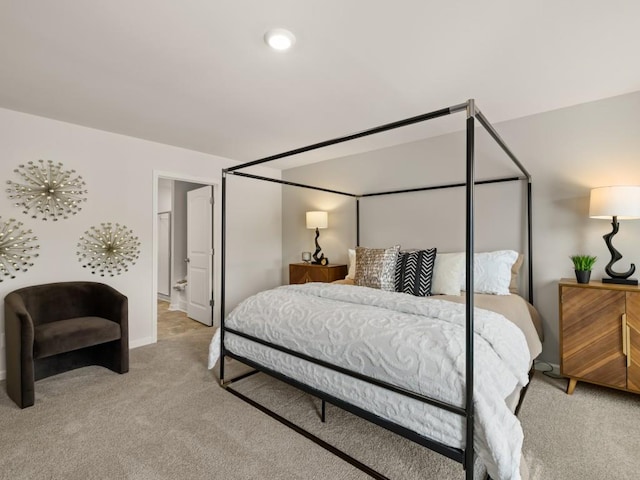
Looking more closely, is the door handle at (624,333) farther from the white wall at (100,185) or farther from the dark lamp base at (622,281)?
the white wall at (100,185)

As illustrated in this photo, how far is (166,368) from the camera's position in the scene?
9.95ft

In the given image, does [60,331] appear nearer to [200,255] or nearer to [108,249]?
[108,249]

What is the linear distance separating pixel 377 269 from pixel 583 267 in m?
1.61

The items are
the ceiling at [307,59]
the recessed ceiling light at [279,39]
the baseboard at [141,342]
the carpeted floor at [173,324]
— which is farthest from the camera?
the carpeted floor at [173,324]

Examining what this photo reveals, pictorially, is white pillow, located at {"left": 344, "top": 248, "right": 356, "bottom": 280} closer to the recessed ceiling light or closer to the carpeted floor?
the carpeted floor

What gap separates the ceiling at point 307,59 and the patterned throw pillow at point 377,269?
128 centimetres

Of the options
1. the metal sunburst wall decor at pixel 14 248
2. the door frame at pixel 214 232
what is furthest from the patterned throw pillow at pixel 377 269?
the metal sunburst wall decor at pixel 14 248

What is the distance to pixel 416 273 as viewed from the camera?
2.96m

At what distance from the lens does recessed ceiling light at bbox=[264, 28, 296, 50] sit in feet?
5.88

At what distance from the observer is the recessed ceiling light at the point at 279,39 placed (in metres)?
1.79

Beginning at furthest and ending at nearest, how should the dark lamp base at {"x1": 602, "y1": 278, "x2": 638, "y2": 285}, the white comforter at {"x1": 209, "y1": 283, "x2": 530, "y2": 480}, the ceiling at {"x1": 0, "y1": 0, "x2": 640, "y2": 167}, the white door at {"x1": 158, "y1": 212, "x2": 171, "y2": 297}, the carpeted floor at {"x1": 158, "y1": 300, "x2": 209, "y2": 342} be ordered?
1. the white door at {"x1": 158, "y1": 212, "x2": 171, "y2": 297}
2. the carpeted floor at {"x1": 158, "y1": 300, "x2": 209, "y2": 342}
3. the dark lamp base at {"x1": 602, "y1": 278, "x2": 638, "y2": 285}
4. the ceiling at {"x1": 0, "y1": 0, "x2": 640, "y2": 167}
5. the white comforter at {"x1": 209, "y1": 283, "x2": 530, "y2": 480}

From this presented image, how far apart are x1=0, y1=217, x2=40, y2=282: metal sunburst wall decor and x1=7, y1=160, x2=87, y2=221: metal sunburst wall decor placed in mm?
172

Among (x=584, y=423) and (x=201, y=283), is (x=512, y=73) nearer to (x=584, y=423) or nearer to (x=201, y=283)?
(x=584, y=423)

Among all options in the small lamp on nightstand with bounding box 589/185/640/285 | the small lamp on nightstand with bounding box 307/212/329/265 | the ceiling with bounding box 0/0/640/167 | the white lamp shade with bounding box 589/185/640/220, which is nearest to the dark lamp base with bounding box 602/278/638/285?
the small lamp on nightstand with bounding box 589/185/640/285
